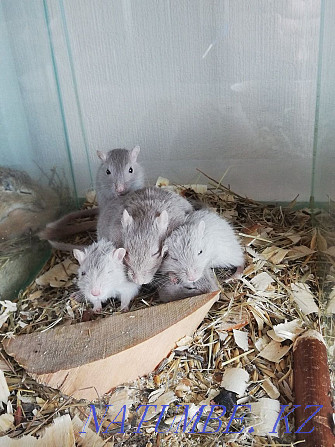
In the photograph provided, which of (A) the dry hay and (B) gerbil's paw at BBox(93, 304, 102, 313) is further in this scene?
(B) gerbil's paw at BBox(93, 304, 102, 313)

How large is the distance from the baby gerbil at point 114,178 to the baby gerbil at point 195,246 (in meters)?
0.48

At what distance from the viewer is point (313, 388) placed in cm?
143

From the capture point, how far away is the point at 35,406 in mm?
1526

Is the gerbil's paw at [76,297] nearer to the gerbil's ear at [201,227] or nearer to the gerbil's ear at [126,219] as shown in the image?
the gerbil's ear at [126,219]

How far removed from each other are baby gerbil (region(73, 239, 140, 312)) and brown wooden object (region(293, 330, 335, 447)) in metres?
0.70

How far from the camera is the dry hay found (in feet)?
4.78

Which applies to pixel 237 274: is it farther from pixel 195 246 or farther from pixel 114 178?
pixel 114 178

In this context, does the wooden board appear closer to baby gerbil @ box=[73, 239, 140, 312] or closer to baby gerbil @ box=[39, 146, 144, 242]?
baby gerbil @ box=[73, 239, 140, 312]

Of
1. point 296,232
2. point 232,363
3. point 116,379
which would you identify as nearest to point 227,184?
point 296,232

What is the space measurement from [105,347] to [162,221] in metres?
0.53

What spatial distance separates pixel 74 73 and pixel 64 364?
1.78 metres

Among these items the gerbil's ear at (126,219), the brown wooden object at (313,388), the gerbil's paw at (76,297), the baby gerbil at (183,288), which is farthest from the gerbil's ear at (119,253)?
the brown wooden object at (313,388)

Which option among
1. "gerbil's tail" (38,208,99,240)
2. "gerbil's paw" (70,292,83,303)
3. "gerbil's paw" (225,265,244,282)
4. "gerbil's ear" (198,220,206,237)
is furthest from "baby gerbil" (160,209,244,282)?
"gerbil's tail" (38,208,99,240)

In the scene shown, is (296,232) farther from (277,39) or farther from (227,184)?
(277,39)
